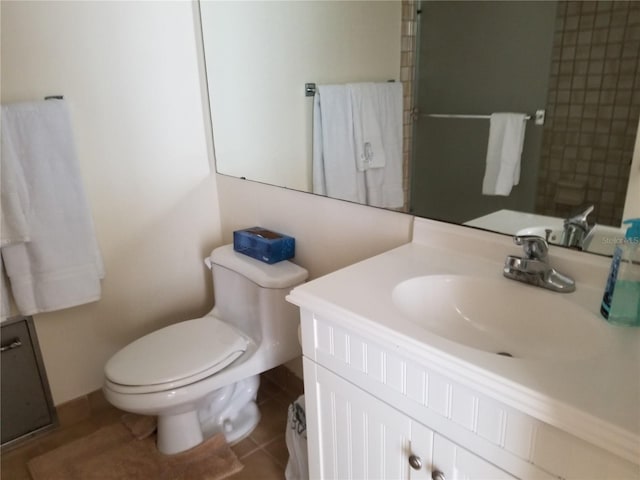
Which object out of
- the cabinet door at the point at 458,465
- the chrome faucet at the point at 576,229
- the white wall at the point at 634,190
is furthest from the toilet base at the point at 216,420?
the white wall at the point at 634,190

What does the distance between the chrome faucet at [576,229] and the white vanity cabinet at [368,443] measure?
555 millimetres

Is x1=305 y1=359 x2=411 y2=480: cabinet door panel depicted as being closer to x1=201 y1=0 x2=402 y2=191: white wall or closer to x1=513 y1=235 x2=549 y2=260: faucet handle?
x1=513 y1=235 x2=549 y2=260: faucet handle

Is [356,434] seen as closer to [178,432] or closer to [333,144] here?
[178,432]

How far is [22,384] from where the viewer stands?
1.85 metres

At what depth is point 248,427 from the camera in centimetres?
194

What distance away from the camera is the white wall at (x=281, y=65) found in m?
1.67

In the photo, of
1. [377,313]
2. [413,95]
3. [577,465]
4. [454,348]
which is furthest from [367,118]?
[577,465]

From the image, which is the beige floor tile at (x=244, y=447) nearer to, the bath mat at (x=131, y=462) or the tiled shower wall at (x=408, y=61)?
the bath mat at (x=131, y=462)

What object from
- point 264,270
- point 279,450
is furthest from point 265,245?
point 279,450

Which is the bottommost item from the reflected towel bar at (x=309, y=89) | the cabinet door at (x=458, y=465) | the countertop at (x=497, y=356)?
the cabinet door at (x=458, y=465)

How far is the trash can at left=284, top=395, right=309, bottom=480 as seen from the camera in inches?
62.6

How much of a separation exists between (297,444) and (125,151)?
48.7 inches

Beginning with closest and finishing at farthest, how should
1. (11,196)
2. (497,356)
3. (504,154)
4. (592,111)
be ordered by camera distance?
(497,356)
(592,111)
(504,154)
(11,196)

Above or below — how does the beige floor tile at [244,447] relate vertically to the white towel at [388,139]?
below
